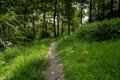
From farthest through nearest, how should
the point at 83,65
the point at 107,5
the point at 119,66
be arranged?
the point at 107,5 → the point at 83,65 → the point at 119,66

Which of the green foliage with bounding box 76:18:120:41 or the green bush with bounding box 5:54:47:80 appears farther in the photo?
the green foliage with bounding box 76:18:120:41

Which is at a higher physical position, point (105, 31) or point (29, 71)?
point (105, 31)

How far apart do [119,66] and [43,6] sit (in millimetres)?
26730

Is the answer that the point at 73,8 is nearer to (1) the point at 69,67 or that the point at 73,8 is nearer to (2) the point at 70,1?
(2) the point at 70,1

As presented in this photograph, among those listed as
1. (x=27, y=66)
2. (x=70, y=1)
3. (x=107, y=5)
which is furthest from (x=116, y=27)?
(x=107, y=5)

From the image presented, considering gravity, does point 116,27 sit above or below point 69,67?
above

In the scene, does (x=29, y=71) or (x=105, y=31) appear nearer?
(x=29, y=71)

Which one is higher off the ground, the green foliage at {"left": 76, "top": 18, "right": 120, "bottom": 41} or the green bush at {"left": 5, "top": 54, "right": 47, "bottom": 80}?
the green foliage at {"left": 76, "top": 18, "right": 120, "bottom": 41}

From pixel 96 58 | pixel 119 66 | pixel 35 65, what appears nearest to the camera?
pixel 119 66

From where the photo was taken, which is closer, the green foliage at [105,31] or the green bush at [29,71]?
the green bush at [29,71]

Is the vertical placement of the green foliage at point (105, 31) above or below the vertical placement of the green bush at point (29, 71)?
above

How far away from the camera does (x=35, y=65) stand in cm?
730

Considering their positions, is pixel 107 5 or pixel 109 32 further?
pixel 107 5

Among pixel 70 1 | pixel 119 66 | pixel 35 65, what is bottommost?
pixel 35 65
